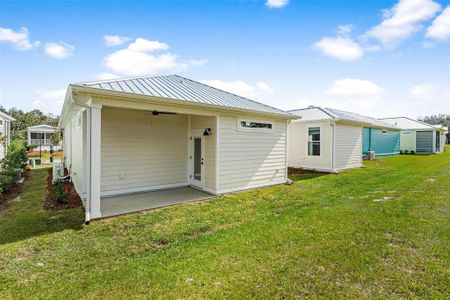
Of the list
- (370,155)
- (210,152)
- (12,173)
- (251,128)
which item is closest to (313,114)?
(251,128)

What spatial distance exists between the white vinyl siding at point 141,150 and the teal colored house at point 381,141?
16980 millimetres

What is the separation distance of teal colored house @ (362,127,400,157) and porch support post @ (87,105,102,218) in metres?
20.2

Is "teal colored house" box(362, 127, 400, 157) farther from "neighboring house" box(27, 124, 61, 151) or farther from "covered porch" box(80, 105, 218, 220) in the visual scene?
"neighboring house" box(27, 124, 61, 151)

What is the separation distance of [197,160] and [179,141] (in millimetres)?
1028

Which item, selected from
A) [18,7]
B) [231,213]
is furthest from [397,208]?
[18,7]

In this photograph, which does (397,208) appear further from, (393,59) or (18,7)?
(18,7)

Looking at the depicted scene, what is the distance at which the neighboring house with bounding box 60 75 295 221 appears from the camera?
6.98 meters

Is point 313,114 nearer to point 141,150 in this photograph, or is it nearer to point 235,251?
point 141,150

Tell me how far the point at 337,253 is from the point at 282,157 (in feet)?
20.7

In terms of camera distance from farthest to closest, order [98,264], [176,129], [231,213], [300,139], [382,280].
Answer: [300,139] < [176,129] < [231,213] < [98,264] < [382,280]

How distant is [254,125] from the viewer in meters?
8.81

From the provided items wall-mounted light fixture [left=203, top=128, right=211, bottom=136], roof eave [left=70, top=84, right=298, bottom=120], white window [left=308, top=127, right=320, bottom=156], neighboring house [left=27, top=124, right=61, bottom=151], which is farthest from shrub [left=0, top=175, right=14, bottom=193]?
neighboring house [left=27, top=124, right=61, bottom=151]

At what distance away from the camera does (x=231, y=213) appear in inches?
234

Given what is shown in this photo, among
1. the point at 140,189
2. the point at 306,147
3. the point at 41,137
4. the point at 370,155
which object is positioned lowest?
the point at 140,189
